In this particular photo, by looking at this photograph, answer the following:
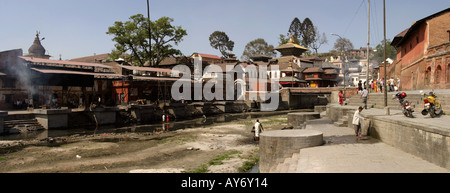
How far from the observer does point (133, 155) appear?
59.6 ft

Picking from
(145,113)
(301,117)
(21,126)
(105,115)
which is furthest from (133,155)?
(145,113)

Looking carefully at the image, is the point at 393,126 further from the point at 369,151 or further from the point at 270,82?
the point at 270,82

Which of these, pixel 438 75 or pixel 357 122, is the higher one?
pixel 438 75

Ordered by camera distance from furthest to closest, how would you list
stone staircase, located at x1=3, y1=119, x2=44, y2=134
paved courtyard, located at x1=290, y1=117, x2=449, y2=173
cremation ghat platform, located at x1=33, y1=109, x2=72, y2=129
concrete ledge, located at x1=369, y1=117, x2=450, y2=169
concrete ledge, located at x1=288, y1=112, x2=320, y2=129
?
1. cremation ghat platform, located at x1=33, y1=109, x2=72, y2=129
2. concrete ledge, located at x1=288, y1=112, x2=320, y2=129
3. stone staircase, located at x1=3, y1=119, x2=44, y2=134
4. concrete ledge, located at x1=369, y1=117, x2=450, y2=169
5. paved courtyard, located at x1=290, y1=117, x2=449, y2=173

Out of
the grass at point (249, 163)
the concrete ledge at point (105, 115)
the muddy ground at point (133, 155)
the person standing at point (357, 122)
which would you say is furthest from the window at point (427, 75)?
the concrete ledge at point (105, 115)

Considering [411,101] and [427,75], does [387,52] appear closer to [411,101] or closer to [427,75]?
[427,75]

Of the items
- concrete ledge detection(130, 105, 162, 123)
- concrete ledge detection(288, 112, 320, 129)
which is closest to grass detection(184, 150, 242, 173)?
concrete ledge detection(288, 112, 320, 129)

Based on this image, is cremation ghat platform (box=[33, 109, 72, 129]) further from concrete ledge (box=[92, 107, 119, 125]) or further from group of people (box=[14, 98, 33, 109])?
group of people (box=[14, 98, 33, 109])

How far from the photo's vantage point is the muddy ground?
14977 mm

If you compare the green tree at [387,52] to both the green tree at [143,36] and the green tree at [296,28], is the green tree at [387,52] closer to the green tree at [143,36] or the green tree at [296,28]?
the green tree at [296,28]

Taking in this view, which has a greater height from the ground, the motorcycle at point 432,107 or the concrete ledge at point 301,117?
the motorcycle at point 432,107

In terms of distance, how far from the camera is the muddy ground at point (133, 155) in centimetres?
1498
